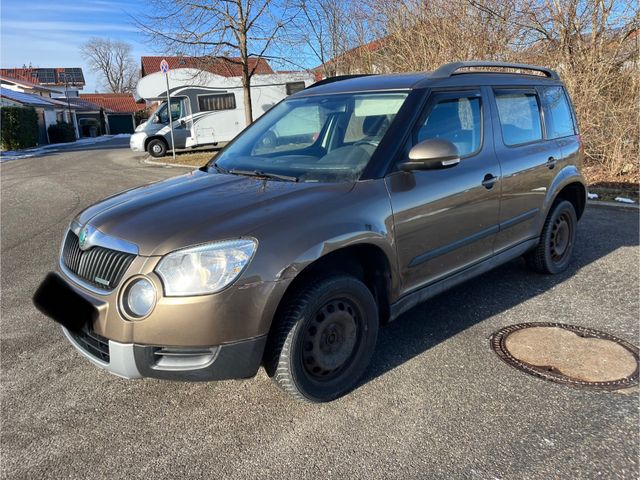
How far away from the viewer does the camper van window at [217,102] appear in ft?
67.4

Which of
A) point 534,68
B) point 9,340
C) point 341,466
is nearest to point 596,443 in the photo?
point 341,466

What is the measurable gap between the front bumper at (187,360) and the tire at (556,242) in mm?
3237

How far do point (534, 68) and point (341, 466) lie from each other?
4.02 m

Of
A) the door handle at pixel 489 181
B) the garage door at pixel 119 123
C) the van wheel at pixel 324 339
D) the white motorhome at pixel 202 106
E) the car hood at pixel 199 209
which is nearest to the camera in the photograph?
the car hood at pixel 199 209

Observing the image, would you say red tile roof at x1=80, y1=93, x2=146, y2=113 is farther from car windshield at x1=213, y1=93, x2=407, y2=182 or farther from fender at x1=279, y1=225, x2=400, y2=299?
fender at x1=279, y1=225, x2=400, y2=299

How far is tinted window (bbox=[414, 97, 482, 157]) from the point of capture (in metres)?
3.37

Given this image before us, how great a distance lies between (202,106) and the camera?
20.5 meters

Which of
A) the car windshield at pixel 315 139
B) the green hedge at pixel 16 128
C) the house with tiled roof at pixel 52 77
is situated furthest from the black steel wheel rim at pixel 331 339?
the house with tiled roof at pixel 52 77

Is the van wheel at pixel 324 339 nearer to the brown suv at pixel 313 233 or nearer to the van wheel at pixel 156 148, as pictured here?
the brown suv at pixel 313 233

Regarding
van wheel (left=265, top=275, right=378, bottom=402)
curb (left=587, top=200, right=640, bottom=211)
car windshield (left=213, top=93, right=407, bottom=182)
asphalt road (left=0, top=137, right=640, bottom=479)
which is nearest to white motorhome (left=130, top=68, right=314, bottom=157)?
curb (left=587, top=200, right=640, bottom=211)

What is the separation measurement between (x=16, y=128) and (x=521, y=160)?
98.8ft

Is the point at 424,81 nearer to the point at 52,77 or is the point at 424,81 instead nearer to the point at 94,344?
the point at 94,344

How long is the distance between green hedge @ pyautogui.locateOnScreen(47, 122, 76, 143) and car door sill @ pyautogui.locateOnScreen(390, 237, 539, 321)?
39.1 meters

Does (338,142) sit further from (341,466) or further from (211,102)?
(211,102)
